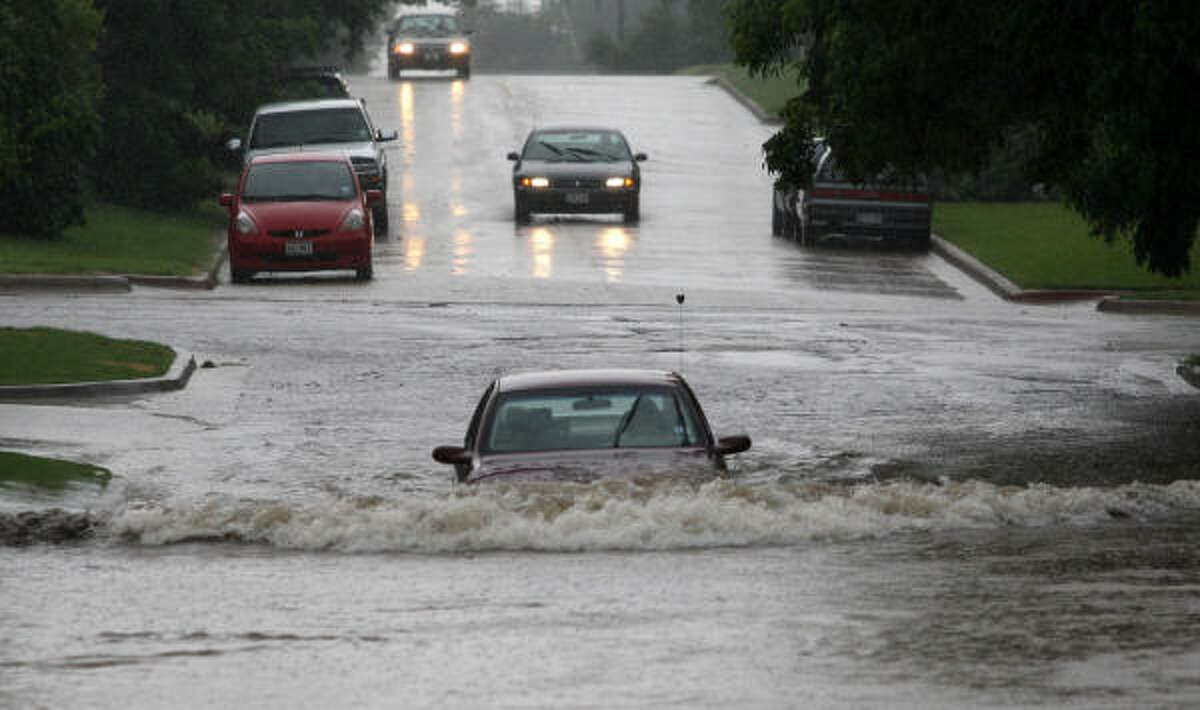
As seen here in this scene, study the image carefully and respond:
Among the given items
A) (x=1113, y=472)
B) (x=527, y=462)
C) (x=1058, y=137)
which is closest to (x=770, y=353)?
(x=1058, y=137)

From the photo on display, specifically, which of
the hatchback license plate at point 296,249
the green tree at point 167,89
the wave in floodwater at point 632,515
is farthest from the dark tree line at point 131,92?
the wave in floodwater at point 632,515

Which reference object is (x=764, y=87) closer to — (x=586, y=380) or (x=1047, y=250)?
(x=1047, y=250)

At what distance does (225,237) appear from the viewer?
3894cm

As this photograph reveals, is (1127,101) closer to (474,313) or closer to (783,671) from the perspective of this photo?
(783,671)

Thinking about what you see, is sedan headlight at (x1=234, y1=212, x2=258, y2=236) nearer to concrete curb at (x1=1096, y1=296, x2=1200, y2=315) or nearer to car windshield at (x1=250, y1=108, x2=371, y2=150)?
car windshield at (x1=250, y1=108, x2=371, y2=150)

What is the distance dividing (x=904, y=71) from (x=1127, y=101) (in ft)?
7.68

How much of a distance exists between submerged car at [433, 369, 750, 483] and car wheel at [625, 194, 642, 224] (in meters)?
27.4

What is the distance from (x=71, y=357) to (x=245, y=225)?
9403 millimetres

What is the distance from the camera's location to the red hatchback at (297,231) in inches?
1261

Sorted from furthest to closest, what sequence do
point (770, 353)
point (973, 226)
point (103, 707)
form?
point (973, 226) → point (770, 353) → point (103, 707)

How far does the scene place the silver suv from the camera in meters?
37.8

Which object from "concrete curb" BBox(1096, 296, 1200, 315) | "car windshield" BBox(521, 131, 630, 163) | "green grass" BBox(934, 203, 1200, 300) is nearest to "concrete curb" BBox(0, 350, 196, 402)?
"green grass" BBox(934, 203, 1200, 300)

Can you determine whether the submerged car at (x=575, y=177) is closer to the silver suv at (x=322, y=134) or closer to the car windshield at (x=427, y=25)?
the silver suv at (x=322, y=134)

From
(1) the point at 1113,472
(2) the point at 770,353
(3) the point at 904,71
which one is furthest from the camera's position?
(2) the point at 770,353
